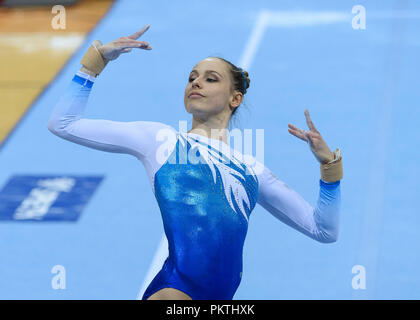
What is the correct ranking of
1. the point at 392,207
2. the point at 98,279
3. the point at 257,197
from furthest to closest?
the point at 392,207 → the point at 98,279 → the point at 257,197

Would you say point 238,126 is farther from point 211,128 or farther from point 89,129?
point 89,129

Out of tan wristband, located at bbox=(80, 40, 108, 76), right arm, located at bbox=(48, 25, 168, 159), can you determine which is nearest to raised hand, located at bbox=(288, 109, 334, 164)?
right arm, located at bbox=(48, 25, 168, 159)

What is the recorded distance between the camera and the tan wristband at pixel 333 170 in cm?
353

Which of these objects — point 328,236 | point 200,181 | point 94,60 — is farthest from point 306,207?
point 94,60

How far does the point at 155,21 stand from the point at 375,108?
112 inches

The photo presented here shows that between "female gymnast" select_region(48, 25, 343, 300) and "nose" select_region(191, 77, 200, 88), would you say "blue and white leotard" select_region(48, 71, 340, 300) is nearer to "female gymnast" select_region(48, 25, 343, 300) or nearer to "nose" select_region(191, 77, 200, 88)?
"female gymnast" select_region(48, 25, 343, 300)

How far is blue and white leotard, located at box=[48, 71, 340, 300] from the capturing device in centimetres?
346

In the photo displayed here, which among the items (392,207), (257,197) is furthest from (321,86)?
(257,197)

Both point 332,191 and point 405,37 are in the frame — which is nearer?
point 332,191

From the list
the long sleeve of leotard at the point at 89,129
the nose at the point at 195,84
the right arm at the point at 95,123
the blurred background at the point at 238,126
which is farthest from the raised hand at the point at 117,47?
the blurred background at the point at 238,126

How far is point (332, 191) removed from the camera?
3.56 meters
